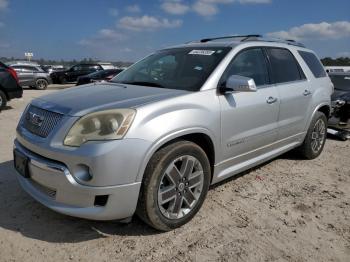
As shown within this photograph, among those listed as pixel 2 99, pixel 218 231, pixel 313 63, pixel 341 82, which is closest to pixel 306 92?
pixel 313 63

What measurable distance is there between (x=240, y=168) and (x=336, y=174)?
74.3 inches

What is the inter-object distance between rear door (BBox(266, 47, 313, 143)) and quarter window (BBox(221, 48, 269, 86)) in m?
0.18

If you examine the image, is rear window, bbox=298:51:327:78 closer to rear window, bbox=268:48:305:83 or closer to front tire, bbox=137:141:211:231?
rear window, bbox=268:48:305:83

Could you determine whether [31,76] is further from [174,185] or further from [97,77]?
[174,185]

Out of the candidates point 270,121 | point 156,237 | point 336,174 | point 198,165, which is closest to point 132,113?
A: point 198,165

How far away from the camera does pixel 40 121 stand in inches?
119

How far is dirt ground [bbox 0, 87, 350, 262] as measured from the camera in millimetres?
2812

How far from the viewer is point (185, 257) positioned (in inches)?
109

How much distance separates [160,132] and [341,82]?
23.0 ft

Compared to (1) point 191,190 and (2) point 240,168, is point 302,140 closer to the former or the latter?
(2) point 240,168

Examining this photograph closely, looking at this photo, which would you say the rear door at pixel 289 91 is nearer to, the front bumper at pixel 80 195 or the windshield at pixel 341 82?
the front bumper at pixel 80 195

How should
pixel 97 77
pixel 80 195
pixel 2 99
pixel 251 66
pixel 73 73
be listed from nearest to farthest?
pixel 80 195
pixel 251 66
pixel 2 99
pixel 97 77
pixel 73 73

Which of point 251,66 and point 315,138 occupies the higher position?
point 251,66

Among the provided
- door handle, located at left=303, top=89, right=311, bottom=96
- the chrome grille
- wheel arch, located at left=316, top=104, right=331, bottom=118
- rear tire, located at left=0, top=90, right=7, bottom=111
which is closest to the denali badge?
the chrome grille
